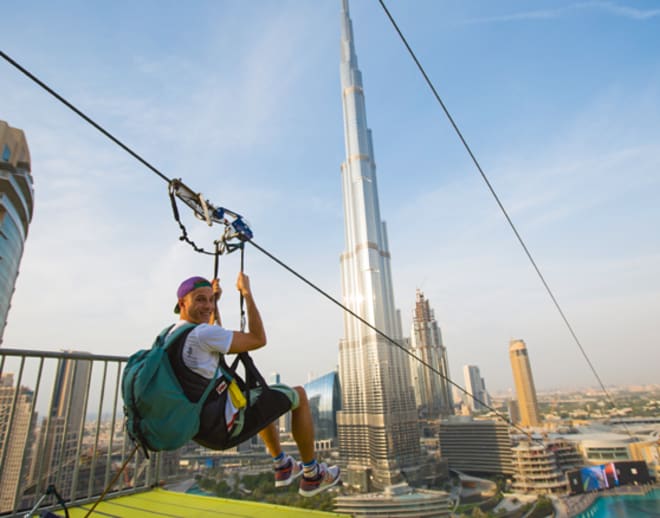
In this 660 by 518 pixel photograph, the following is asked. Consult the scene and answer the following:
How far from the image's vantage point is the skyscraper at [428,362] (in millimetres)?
96750

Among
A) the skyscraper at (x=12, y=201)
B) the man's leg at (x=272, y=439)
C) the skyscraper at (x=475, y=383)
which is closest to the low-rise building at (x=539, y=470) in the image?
the man's leg at (x=272, y=439)

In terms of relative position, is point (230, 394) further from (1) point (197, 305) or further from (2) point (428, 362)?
(2) point (428, 362)

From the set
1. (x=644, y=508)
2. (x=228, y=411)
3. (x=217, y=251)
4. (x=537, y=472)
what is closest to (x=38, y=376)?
(x=217, y=251)

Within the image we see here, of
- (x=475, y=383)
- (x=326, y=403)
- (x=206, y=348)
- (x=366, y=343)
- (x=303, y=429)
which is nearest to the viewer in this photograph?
(x=206, y=348)

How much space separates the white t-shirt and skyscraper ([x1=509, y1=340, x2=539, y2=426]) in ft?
329

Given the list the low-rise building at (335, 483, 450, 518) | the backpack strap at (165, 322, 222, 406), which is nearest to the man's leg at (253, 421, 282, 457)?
the backpack strap at (165, 322, 222, 406)

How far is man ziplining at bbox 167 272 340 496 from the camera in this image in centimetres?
173

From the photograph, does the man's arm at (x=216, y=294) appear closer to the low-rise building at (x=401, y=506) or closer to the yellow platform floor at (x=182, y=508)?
the yellow platform floor at (x=182, y=508)

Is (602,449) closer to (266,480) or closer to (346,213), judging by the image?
(266,480)

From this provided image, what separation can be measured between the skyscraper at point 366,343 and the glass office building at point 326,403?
462 centimetres

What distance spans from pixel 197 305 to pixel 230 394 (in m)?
0.56

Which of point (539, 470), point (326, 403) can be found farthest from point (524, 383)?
point (326, 403)

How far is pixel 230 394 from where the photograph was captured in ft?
6.07

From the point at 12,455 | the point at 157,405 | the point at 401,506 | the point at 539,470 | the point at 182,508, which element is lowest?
the point at 401,506
